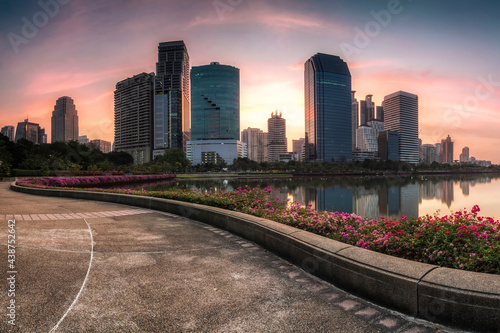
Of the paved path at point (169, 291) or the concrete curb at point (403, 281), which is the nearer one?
the concrete curb at point (403, 281)

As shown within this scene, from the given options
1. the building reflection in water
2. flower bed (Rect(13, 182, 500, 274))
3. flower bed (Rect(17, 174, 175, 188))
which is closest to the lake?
the building reflection in water

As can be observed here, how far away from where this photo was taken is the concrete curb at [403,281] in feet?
10.7

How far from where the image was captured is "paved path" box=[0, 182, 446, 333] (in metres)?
3.51

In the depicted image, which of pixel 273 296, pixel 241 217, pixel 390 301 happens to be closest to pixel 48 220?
pixel 241 217

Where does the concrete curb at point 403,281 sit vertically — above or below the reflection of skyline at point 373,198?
above

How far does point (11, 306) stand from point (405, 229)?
6.68 m

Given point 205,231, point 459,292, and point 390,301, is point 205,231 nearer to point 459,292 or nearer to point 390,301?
point 390,301

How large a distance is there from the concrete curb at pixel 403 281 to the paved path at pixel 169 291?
0.20 meters

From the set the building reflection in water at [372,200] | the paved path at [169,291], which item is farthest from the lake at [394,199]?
the paved path at [169,291]

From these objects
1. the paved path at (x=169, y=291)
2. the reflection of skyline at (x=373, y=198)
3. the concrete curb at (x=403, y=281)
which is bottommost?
the reflection of skyline at (x=373, y=198)

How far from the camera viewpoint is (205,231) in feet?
28.7

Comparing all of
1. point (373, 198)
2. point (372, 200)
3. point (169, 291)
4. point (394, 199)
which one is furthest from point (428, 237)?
point (373, 198)

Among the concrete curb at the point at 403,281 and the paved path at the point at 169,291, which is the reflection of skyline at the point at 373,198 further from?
the paved path at the point at 169,291

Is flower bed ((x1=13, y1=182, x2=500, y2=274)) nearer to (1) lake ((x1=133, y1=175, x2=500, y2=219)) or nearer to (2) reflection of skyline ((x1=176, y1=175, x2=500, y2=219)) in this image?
(2) reflection of skyline ((x1=176, y1=175, x2=500, y2=219))
